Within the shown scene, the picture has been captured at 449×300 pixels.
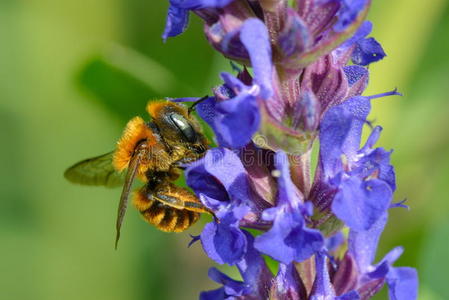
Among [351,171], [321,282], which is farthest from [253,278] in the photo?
[351,171]

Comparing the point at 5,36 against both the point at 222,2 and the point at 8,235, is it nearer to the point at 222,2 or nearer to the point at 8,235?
the point at 8,235

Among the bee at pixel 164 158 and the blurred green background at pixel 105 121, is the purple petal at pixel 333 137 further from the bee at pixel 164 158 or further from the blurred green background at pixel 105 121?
the blurred green background at pixel 105 121

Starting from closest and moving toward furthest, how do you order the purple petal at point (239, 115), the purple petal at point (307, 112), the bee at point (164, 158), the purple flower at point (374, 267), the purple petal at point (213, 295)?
the purple petal at point (239, 115), the purple petal at point (307, 112), the purple flower at point (374, 267), the purple petal at point (213, 295), the bee at point (164, 158)

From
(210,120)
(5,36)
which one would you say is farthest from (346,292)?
(5,36)

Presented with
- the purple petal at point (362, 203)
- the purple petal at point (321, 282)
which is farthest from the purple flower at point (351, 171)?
the purple petal at point (321, 282)

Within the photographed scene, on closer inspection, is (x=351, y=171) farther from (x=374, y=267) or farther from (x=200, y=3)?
(x=200, y=3)

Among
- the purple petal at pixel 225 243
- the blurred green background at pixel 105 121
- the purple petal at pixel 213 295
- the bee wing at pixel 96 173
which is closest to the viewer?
the purple petal at pixel 225 243
